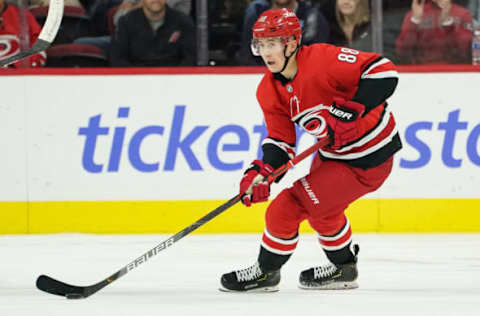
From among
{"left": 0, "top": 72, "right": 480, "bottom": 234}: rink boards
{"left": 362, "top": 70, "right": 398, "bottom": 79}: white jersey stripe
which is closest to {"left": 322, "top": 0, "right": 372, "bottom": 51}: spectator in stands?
{"left": 0, "top": 72, "right": 480, "bottom": 234}: rink boards

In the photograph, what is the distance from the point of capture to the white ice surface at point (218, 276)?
2.80 metres

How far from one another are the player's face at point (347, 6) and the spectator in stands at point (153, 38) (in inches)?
31.4

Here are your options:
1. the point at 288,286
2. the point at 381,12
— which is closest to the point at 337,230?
the point at 288,286

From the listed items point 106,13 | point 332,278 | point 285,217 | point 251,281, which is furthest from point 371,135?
point 106,13

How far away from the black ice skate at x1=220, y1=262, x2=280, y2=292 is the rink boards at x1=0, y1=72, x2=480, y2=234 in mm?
1617

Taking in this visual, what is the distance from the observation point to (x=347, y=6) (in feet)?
16.3

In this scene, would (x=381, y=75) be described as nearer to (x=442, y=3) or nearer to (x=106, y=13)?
(x=442, y=3)

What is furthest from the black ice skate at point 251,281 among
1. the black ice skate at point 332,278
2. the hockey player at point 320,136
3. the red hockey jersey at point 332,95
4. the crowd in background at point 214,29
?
the crowd in background at point 214,29

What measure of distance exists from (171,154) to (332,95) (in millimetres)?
1839

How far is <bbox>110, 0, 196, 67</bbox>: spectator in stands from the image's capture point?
4914 millimetres

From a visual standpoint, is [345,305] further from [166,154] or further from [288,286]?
[166,154]

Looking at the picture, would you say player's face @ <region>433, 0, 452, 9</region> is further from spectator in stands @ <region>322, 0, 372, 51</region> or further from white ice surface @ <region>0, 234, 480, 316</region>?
white ice surface @ <region>0, 234, 480, 316</region>

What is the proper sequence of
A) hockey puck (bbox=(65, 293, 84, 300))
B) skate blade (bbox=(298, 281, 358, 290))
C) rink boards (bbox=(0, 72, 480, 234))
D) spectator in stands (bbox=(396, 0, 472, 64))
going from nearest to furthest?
hockey puck (bbox=(65, 293, 84, 300)) < skate blade (bbox=(298, 281, 358, 290)) < rink boards (bbox=(0, 72, 480, 234)) < spectator in stands (bbox=(396, 0, 472, 64))

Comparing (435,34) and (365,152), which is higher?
(435,34)
